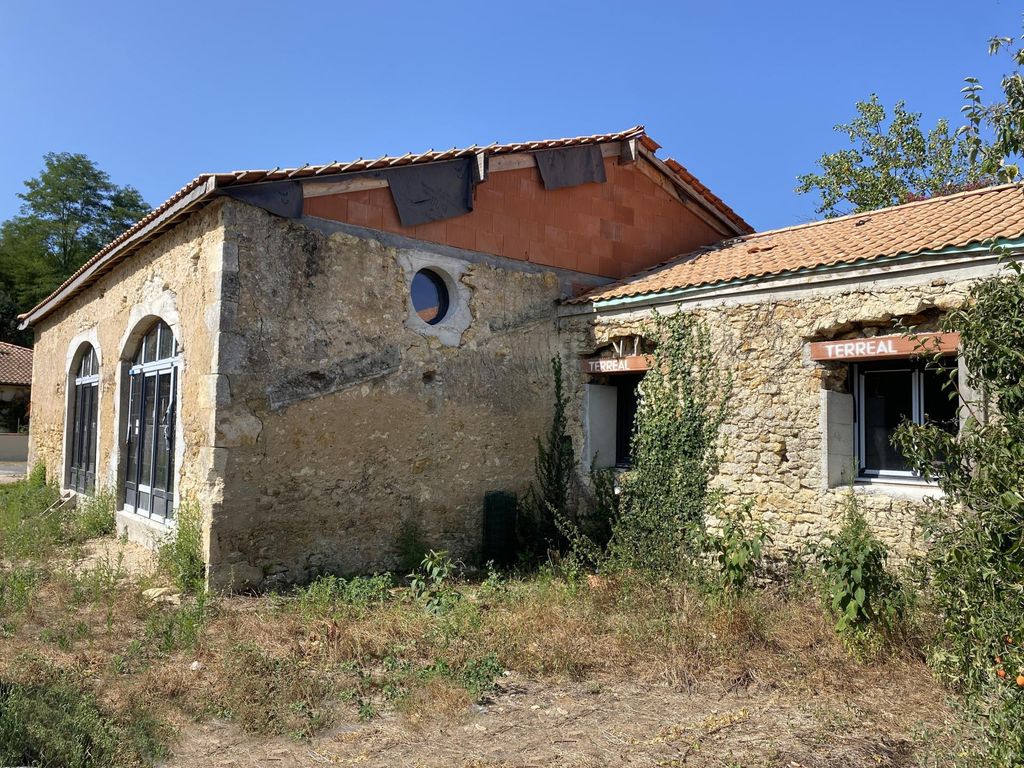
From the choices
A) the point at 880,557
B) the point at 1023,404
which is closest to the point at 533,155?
the point at 880,557

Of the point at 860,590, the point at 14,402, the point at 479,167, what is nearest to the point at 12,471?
the point at 14,402

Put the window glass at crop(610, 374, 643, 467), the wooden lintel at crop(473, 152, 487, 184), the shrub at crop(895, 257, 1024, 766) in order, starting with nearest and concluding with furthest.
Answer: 1. the shrub at crop(895, 257, 1024, 766)
2. the wooden lintel at crop(473, 152, 487, 184)
3. the window glass at crop(610, 374, 643, 467)

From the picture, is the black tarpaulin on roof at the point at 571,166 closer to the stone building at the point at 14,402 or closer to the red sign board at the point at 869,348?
the red sign board at the point at 869,348

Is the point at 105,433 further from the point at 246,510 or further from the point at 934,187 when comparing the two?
the point at 934,187

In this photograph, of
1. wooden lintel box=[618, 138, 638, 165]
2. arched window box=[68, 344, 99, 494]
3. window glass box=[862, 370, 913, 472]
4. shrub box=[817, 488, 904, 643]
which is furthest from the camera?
arched window box=[68, 344, 99, 494]

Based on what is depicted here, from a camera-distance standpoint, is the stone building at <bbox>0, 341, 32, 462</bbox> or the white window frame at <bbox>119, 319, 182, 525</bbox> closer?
the white window frame at <bbox>119, 319, 182, 525</bbox>

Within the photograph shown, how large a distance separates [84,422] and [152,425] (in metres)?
4.06

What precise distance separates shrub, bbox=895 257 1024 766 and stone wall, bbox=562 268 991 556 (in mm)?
2854

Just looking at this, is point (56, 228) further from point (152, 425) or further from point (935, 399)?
point (935, 399)

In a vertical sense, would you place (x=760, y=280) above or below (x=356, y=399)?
above

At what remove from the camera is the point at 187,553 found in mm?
7488

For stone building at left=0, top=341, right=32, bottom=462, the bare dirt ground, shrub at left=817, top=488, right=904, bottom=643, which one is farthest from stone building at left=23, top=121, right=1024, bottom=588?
stone building at left=0, top=341, right=32, bottom=462

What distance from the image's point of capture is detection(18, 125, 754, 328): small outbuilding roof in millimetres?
7559

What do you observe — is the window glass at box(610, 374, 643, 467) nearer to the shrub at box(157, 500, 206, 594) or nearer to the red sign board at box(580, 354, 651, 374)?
the red sign board at box(580, 354, 651, 374)
